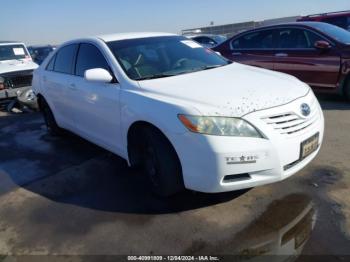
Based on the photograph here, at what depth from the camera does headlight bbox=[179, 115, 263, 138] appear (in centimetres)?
299

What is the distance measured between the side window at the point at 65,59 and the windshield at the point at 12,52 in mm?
5534

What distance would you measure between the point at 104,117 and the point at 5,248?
1.65 meters

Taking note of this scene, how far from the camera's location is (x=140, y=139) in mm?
3781

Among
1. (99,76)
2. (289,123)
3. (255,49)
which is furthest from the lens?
(255,49)

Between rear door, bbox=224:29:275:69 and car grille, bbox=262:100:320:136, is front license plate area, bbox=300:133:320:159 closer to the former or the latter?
car grille, bbox=262:100:320:136

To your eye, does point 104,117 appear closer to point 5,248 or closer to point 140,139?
point 140,139

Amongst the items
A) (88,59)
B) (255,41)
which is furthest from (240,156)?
(255,41)

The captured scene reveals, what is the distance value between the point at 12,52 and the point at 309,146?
9.44 meters

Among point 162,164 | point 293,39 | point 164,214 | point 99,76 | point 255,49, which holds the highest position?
point 99,76

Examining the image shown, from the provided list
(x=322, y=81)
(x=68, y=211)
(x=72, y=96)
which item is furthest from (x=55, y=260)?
(x=322, y=81)

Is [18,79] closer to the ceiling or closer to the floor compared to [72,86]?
closer to the floor

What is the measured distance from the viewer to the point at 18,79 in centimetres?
897

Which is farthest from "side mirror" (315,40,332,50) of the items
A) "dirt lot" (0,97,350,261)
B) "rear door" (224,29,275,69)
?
"dirt lot" (0,97,350,261)

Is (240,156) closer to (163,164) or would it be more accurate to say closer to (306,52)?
(163,164)
